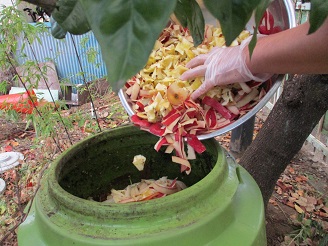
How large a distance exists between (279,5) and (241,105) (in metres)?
0.37

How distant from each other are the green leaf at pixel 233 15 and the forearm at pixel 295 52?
1.74ft

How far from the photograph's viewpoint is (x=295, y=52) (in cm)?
87

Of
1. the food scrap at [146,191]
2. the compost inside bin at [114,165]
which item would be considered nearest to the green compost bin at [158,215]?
the compost inside bin at [114,165]

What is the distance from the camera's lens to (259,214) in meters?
0.94

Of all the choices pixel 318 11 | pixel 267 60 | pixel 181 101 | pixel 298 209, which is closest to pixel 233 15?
pixel 318 11

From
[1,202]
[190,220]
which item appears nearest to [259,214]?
[190,220]

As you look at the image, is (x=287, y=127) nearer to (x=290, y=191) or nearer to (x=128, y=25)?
(x=290, y=191)

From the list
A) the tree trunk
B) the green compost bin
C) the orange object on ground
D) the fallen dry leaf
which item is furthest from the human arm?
the fallen dry leaf

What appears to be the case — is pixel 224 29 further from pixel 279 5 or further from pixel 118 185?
pixel 118 185

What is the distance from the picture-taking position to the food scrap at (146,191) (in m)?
1.17

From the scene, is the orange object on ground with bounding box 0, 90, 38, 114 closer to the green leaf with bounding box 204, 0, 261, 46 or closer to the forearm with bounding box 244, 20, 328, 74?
the forearm with bounding box 244, 20, 328, 74

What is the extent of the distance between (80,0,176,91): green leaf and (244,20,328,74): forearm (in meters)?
0.63

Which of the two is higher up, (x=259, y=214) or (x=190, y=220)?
(x=190, y=220)

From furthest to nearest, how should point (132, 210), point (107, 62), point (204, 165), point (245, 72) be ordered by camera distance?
point (204, 165) < point (245, 72) < point (132, 210) < point (107, 62)
